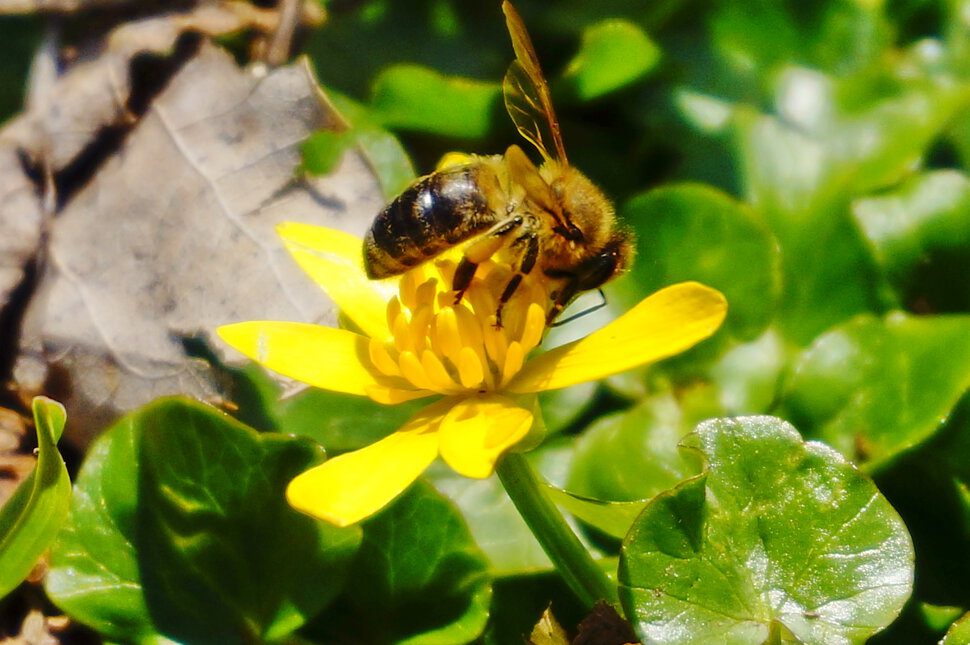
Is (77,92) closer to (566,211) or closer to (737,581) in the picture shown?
(566,211)

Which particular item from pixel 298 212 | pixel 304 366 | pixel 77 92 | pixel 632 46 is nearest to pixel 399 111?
pixel 298 212

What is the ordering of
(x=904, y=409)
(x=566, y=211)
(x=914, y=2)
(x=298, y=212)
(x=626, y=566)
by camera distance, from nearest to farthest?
1. (x=626, y=566)
2. (x=566, y=211)
3. (x=904, y=409)
4. (x=298, y=212)
5. (x=914, y=2)

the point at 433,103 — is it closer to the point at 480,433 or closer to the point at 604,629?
the point at 480,433

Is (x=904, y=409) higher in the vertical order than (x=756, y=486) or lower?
lower

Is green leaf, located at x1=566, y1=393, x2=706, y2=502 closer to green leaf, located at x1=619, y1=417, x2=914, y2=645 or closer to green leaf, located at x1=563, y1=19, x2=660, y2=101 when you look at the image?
green leaf, located at x1=619, y1=417, x2=914, y2=645

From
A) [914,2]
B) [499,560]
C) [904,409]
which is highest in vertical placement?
[914,2]

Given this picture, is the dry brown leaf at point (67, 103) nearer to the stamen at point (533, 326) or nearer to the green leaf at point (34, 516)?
the green leaf at point (34, 516)

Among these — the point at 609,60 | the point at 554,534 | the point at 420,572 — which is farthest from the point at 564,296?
the point at 609,60
